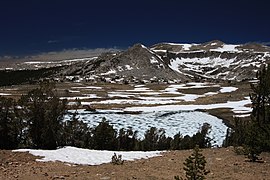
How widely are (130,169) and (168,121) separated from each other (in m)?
37.0

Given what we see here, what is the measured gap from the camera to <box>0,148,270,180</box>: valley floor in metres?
13.0

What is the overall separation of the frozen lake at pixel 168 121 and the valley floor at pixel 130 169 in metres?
21.4

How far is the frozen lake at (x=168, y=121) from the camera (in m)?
43.0

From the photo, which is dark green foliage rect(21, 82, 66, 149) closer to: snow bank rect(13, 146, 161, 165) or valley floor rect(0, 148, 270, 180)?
snow bank rect(13, 146, 161, 165)

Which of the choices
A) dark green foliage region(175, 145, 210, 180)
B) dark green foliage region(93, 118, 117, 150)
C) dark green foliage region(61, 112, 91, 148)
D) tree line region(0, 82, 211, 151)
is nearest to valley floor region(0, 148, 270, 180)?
dark green foliage region(175, 145, 210, 180)

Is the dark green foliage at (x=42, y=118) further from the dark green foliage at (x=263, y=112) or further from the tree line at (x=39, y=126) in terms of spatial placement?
the dark green foliage at (x=263, y=112)

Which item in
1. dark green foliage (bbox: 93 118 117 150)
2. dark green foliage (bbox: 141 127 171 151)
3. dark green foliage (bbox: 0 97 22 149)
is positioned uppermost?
dark green foliage (bbox: 0 97 22 149)

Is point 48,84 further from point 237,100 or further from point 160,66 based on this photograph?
point 160,66

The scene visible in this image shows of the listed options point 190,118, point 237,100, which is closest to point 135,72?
point 237,100

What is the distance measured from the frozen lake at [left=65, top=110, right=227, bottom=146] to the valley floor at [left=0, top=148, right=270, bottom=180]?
21351 mm

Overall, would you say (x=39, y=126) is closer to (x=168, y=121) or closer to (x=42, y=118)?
(x=42, y=118)

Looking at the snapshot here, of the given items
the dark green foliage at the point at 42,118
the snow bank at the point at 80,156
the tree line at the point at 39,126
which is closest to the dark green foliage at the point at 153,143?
the tree line at the point at 39,126

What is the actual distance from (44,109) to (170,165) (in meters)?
12.8

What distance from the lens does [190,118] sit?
5400cm
